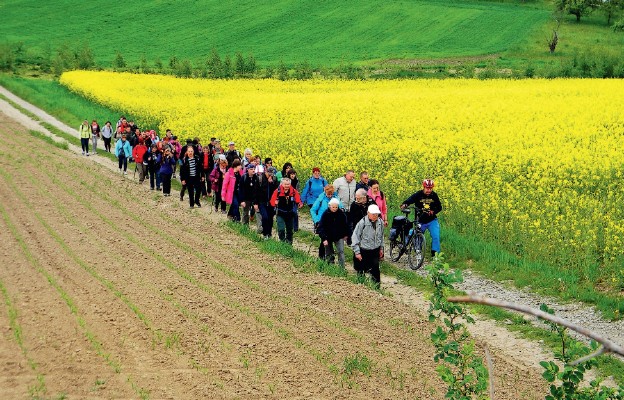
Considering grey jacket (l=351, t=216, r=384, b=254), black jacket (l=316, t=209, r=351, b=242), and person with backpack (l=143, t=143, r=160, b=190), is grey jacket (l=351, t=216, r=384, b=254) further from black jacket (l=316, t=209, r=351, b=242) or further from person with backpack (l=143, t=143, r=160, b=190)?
person with backpack (l=143, t=143, r=160, b=190)

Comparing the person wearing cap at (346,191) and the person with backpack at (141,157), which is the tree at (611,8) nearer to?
the person with backpack at (141,157)

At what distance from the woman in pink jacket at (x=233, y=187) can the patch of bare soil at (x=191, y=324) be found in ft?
4.34

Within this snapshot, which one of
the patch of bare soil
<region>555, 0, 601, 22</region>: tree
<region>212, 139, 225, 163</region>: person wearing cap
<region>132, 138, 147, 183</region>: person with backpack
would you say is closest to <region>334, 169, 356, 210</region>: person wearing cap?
the patch of bare soil

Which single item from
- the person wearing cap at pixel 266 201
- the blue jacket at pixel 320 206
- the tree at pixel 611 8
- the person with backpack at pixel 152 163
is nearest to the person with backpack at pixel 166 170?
the person with backpack at pixel 152 163

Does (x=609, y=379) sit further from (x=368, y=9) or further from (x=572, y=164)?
(x=368, y=9)

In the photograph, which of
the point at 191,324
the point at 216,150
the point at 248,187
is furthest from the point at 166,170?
the point at 191,324

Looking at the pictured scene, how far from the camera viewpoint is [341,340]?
1130 centimetres

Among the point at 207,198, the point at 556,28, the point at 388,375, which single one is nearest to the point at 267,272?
the point at 388,375

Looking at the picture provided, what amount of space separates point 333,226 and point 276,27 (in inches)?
3218

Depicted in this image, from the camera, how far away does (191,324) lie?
11836mm

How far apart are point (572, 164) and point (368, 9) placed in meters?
81.6

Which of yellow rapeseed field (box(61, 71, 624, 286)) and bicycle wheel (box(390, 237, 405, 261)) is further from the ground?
yellow rapeseed field (box(61, 71, 624, 286))

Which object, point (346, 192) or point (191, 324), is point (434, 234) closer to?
point (346, 192)

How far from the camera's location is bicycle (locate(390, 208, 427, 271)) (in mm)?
16203
